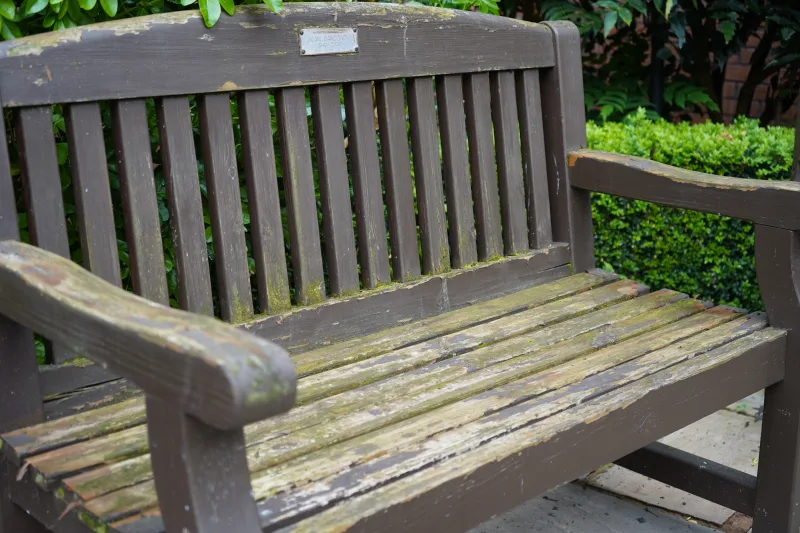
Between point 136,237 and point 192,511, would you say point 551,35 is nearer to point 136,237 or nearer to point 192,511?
point 136,237

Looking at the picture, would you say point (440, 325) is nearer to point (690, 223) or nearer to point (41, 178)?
point (41, 178)

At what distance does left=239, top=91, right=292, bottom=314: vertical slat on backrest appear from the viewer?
6.24 ft

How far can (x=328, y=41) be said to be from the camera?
77.7 inches

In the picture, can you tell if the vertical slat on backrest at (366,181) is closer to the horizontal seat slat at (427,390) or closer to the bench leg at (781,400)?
the horizontal seat slat at (427,390)

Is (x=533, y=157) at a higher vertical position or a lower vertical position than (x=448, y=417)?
higher

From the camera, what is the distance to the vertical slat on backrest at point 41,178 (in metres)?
1.60

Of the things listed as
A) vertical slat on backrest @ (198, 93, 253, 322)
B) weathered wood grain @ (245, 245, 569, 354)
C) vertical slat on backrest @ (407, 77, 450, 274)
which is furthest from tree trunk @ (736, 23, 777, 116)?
vertical slat on backrest @ (198, 93, 253, 322)

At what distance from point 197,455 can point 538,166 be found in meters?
1.54

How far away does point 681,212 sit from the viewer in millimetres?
3572

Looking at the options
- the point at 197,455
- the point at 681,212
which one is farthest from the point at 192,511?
the point at 681,212

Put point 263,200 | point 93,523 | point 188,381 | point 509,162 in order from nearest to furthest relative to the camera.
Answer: point 188,381
point 93,523
point 263,200
point 509,162

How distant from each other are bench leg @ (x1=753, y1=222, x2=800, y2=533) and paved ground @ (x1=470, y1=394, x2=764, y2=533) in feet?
0.88

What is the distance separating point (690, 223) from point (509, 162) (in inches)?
57.9

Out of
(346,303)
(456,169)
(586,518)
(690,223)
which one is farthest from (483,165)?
(690,223)
